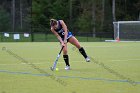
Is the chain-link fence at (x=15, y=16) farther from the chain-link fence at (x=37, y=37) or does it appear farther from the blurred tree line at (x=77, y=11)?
the chain-link fence at (x=37, y=37)

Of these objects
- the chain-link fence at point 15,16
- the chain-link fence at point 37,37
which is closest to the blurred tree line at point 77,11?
the chain-link fence at point 15,16

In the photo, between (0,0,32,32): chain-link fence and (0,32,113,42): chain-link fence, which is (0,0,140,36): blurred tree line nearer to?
(0,0,32,32): chain-link fence

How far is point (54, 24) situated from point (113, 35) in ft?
124

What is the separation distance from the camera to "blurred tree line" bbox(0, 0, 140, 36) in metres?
62.2

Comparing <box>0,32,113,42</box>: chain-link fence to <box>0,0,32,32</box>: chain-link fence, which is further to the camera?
<box>0,0,32,32</box>: chain-link fence

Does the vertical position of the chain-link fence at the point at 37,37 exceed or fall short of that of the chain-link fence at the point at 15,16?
it falls short

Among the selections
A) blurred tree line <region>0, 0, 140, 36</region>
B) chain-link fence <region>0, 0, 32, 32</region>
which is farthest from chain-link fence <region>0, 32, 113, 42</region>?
blurred tree line <region>0, 0, 140, 36</region>

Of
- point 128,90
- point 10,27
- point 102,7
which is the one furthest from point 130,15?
point 128,90

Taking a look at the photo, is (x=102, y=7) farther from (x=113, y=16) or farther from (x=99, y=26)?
(x=99, y=26)

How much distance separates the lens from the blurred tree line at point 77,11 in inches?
2448

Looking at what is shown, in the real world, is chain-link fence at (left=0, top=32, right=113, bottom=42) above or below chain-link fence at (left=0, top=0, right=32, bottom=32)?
below

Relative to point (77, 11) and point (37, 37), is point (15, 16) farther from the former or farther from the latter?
point (37, 37)

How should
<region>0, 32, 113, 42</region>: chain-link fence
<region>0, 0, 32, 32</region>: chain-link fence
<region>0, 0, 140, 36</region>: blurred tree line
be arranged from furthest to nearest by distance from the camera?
<region>0, 0, 140, 36</region>: blurred tree line, <region>0, 0, 32, 32</region>: chain-link fence, <region>0, 32, 113, 42</region>: chain-link fence

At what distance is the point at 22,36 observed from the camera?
163 feet
